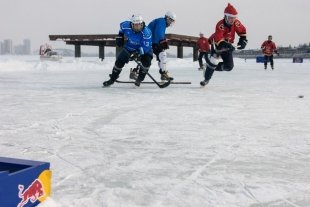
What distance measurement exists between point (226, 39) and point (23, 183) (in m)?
6.39

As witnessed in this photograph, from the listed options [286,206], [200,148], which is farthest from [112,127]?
[286,206]

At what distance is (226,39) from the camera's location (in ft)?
24.2

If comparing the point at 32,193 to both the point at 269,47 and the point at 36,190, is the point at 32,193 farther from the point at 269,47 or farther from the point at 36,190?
the point at 269,47

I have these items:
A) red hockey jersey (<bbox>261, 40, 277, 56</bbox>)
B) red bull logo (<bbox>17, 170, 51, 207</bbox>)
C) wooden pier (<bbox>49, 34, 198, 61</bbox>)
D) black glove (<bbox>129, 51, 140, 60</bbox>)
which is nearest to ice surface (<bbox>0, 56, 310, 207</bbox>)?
red bull logo (<bbox>17, 170, 51, 207</bbox>)

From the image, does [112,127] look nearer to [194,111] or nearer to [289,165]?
[194,111]

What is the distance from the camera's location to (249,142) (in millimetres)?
2982

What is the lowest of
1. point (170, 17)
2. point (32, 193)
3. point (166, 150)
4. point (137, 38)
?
point (166, 150)

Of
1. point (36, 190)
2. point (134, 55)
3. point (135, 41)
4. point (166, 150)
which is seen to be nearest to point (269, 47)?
point (134, 55)

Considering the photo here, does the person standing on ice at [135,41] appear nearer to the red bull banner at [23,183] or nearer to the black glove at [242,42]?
the black glove at [242,42]

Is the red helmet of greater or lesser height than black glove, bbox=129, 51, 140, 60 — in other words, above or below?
above

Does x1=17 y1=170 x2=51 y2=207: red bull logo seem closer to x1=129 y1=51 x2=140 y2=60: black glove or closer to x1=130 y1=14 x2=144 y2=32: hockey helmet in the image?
x1=130 y1=14 x2=144 y2=32: hockey helmet

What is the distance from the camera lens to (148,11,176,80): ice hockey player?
786 centimetres

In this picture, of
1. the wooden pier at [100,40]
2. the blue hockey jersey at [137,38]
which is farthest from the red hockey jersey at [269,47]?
the blue hockey jersey at [137,38]

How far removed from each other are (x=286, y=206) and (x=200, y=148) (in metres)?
1.12
